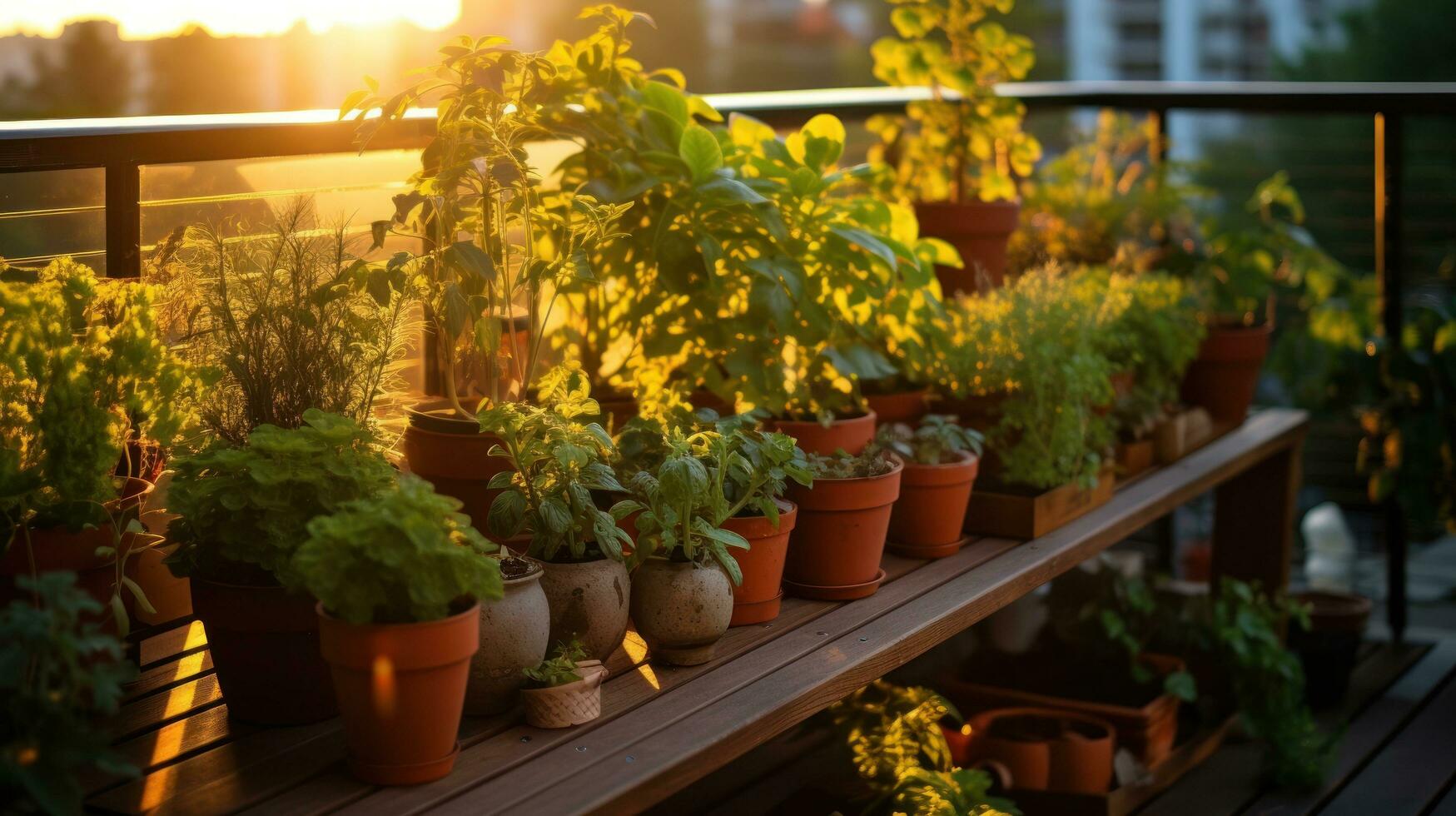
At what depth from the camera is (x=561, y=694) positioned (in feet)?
5.22

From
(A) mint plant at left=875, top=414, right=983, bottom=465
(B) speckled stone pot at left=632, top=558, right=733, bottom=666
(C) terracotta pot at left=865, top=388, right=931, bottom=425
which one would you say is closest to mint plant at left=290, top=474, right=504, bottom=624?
(B) speckled stone pot at left=632, top=558, right=733, bottom=666

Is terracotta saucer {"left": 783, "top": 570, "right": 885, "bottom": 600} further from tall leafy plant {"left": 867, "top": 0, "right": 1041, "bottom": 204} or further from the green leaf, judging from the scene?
tall leafy plant {"left": 867, "top": 0, "right": 1041, "bottom": 204}

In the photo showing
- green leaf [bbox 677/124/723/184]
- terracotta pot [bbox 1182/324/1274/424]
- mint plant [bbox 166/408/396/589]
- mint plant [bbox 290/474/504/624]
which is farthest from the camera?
terracotta pot [bbox 1182/324/1274/424]

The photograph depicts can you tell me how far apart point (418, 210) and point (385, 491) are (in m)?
0.51

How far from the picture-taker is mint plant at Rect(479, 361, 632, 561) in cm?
167

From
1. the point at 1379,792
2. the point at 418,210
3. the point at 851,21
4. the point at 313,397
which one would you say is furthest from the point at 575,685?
the point at 851,21

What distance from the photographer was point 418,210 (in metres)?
1.89

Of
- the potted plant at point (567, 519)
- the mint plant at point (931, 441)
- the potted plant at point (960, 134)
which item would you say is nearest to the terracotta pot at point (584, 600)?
the potted plant at point (567, 519)

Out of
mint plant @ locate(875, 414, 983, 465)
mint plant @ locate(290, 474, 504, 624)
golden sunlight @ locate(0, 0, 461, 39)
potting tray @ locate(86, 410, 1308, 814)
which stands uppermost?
golden sunlight @ locate(0, 0, 461, 39)

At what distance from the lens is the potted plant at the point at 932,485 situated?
2.18 metres

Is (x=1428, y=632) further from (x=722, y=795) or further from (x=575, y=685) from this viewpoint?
(x=575, y=685)

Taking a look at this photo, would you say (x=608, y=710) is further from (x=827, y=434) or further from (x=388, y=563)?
(x=827, y=434)

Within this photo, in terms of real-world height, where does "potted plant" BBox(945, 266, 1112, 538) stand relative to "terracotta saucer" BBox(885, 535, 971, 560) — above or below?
above

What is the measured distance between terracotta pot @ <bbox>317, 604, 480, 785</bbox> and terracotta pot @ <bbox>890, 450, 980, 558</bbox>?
0.89 metres
